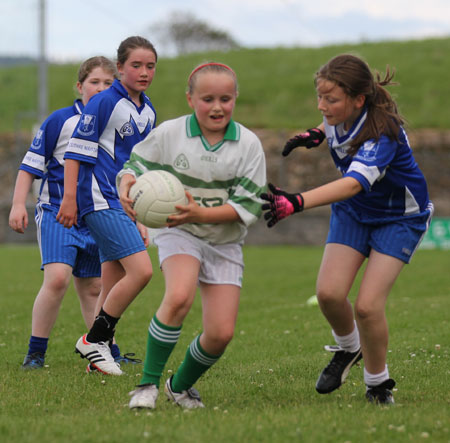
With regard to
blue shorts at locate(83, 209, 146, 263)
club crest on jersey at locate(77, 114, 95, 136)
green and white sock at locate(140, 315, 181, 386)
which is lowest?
green and white sock at locate(140, 315, 181, 386)

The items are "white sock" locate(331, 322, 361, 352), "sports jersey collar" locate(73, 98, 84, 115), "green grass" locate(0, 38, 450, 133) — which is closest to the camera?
"white sock" locate(331, 322, 361, 352)

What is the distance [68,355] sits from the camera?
279 inches

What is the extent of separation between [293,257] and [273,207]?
15.4 meters

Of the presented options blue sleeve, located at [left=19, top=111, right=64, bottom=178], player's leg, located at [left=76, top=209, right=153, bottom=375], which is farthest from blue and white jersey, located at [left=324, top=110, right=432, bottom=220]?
blue sleeve, located at [left=19, top=111, right=64, bottom=178]

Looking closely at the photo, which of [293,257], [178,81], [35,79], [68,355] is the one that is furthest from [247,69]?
[68,355]

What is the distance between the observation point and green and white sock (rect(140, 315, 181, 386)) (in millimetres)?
4652

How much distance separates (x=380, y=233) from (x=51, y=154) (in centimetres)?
288

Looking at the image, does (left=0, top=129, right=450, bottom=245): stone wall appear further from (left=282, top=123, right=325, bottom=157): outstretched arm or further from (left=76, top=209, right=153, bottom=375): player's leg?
(left=282, top=123, right=325, bottom=157): outstretched arm

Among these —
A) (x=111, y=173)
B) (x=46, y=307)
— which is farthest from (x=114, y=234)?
(x=46, y=307)

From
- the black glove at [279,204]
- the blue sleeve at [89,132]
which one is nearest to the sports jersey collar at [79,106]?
the blue sleeve at [89,132]

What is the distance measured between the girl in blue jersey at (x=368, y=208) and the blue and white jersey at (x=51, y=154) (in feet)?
7.59

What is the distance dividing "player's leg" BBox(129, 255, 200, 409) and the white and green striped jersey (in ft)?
0.74

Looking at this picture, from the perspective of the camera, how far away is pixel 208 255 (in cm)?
475

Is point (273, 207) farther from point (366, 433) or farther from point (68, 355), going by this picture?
point (68, 355)
